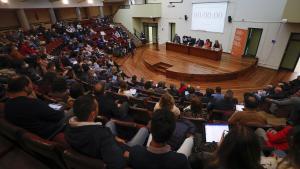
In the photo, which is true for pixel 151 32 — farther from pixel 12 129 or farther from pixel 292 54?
pixel 12 129

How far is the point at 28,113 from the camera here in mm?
1714

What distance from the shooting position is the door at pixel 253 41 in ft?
27.6

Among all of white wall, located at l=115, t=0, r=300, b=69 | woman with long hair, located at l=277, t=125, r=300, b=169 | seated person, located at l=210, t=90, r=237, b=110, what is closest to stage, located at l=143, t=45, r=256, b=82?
white wall, located at l=115, t=0, r=300, b=69

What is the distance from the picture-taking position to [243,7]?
8453 millimetres

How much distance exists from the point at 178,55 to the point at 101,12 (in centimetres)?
837

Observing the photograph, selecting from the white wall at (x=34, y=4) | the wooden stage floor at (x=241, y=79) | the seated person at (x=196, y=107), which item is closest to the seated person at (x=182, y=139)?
the seated person at (x=196, y=107)

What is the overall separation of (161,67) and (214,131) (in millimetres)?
6832

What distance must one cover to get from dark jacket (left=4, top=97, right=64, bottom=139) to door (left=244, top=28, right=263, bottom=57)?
935cm

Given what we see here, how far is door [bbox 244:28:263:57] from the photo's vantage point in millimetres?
8422

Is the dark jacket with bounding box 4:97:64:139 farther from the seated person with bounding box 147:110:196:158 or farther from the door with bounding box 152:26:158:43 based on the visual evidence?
the door with bounding box 152:26:158:43

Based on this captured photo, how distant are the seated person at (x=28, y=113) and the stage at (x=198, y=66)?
19.8ft

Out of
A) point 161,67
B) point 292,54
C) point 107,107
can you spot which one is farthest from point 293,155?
point 292,54

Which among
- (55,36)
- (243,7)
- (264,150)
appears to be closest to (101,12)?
(55,36)

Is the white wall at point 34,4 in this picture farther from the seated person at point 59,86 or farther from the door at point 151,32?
the seated person at point 59,86
